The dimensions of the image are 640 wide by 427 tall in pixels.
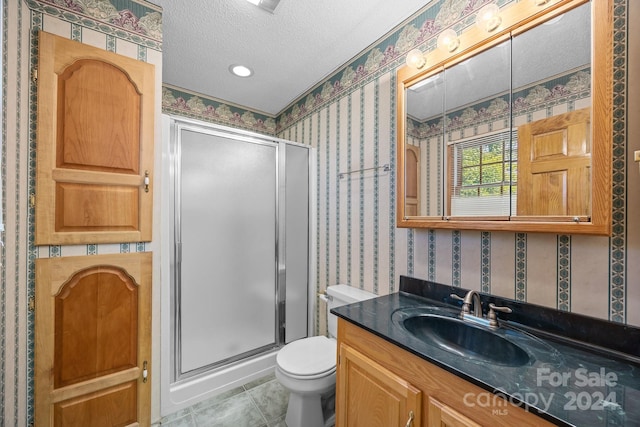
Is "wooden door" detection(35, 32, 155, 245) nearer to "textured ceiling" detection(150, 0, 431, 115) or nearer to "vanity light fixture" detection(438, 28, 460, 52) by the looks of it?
"textured ceiling" detection(150, 0, 431, 115)

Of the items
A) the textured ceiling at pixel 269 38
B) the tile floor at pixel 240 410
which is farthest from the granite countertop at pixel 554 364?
the textured ceiling at pixel 269 38

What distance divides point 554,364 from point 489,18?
132cm

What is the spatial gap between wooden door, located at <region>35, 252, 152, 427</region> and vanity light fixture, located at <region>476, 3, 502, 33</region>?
6.58 feet

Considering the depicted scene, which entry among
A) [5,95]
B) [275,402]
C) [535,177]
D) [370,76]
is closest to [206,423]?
[275,402]

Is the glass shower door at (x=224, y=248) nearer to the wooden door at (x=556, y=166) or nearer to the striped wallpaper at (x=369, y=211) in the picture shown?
the striped wallpaper at (x=369, y=211)

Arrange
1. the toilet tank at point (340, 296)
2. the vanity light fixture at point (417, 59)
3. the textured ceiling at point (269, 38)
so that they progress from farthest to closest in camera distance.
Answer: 1. the toilet tank at point (340, 296)
2. the textured ceiling at point (269, 38)
3. the vanity light fixture at point (417, 59)

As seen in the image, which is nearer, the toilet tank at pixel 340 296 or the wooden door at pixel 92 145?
the wooden door at pixel 92 145

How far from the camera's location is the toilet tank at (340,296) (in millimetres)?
1718

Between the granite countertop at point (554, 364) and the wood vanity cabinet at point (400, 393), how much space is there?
1.2 inches

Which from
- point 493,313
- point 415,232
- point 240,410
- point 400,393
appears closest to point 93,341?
point 240,410

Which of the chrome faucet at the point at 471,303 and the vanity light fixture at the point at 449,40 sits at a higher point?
the vanity light fixture at the point at 449,40

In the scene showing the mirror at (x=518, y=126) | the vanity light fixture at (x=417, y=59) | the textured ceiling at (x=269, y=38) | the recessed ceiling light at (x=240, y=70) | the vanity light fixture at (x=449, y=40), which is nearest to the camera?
the mirror at (x=518, y=126)

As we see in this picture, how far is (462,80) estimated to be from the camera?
4.08 feet

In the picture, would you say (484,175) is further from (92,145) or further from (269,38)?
(92,145)
